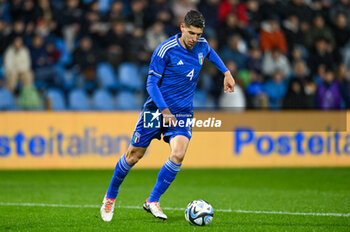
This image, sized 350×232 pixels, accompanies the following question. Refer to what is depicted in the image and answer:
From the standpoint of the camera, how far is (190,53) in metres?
7.09

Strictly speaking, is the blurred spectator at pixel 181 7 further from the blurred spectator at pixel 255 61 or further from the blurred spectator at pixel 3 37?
the blurred spectator at pixel 3 37

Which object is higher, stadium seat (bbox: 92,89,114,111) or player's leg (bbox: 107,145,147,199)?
player's leg (bbox: 107,145,147,199)

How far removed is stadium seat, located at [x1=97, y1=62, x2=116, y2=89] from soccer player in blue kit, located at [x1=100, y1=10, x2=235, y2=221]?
27.2ft

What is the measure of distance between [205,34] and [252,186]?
21.7ft

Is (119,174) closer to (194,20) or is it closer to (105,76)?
(194,20)

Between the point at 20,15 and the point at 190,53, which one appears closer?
the point at 190,53

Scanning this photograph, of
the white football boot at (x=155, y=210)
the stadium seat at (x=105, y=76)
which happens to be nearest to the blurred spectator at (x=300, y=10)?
the stadium seat at (x=105, y=76)

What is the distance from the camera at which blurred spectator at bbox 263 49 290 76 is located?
1695 cm

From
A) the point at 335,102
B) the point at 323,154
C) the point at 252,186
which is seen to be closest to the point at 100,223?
the point at 252,186

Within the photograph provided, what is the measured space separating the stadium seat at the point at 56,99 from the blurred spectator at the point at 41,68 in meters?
0.33

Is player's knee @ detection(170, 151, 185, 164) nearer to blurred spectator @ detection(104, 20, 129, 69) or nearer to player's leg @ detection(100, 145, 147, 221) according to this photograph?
player's leg @ detection(100, 145, 147, 221)

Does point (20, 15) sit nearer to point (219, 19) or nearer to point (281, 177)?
point (219, 19)

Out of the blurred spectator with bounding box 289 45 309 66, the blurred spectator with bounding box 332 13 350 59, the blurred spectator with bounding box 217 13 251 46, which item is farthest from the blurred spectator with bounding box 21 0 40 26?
the blurred spectator with bounding box 332 13 350 59

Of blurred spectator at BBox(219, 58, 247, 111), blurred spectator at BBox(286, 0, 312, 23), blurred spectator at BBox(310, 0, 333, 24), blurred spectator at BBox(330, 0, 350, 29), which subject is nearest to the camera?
blurred spectator at BBox(219, 58, 247, 111)
